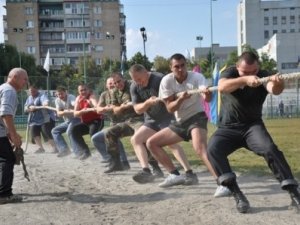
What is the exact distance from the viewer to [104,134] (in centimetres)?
968

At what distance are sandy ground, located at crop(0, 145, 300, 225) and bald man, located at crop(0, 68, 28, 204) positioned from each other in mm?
241

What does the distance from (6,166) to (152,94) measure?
248 cm

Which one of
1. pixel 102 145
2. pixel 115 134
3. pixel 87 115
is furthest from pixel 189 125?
pixel 87 115

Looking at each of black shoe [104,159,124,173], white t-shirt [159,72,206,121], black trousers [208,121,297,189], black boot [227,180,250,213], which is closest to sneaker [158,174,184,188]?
white t-shirt [159,72,206,121]

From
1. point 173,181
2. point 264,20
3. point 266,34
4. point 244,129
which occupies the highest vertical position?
point 264,20

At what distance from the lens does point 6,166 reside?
22.9 feet

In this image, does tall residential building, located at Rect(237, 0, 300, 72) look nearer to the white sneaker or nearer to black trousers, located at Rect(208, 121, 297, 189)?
the white sneaker

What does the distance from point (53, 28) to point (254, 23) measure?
5216 centimetres

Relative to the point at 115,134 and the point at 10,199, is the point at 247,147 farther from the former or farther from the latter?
the point at 115,134

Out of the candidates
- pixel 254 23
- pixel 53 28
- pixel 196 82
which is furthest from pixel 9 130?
pixel 254 23

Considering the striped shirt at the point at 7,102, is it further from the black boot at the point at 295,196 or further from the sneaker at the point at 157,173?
the black boot at the point at 295,196

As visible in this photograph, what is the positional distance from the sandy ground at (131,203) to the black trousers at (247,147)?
43 centimetres

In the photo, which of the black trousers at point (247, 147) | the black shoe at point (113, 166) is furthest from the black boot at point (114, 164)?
the black trousers at point (247, 147)

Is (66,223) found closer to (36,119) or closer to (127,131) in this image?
(127,131)
